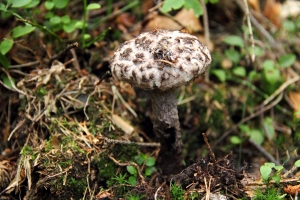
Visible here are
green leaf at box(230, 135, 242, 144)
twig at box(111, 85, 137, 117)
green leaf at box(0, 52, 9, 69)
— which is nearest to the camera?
green leaf at box(0, 52, 9, 69)

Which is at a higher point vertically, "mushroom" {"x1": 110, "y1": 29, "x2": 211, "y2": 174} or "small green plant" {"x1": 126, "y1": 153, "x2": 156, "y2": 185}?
"mushroom" {"x1": 110, "y1": 29, "x2": 211, "y2": 174}

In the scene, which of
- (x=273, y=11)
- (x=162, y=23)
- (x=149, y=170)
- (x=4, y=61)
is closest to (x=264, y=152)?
(x=149, y=170)

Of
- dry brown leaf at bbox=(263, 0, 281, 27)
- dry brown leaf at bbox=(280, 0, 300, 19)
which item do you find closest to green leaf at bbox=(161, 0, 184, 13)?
dry brown leaf at bbox=(263, 0, 281, 27)

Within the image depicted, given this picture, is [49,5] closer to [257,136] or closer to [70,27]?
[70,27]

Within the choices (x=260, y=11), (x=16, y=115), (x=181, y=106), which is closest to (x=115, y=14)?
(x=181, y=106)

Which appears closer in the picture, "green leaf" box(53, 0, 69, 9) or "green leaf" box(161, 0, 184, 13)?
"green leaf" box(161, 0, 184, 13)

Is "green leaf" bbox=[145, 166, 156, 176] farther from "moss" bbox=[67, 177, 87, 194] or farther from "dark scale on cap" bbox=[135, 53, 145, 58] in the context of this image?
"dark scale on cap" bbox=[135, 53, 145, 58]

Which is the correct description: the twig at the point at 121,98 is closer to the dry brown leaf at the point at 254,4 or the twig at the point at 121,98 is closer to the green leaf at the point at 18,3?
the green leaf at the point at 18,3
